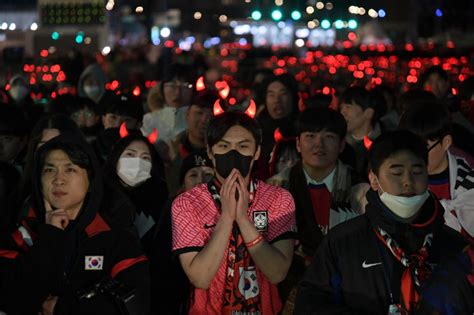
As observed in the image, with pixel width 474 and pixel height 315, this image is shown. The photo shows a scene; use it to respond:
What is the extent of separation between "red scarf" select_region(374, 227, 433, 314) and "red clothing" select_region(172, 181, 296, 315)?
1.06 meters

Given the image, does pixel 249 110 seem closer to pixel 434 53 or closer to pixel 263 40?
pixel 434 53

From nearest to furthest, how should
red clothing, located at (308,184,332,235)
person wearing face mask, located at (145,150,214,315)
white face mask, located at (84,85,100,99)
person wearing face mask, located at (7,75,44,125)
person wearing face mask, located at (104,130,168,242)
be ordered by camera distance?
person wearing face mask, located at (145,150,214,315) → red clothing, located at (308,184,332,235) → person wearing face mask, located at (104,130,168,242) → person wearing face mask, located at (7,75,44,125) → white face mask, located at (84,85,100,99)

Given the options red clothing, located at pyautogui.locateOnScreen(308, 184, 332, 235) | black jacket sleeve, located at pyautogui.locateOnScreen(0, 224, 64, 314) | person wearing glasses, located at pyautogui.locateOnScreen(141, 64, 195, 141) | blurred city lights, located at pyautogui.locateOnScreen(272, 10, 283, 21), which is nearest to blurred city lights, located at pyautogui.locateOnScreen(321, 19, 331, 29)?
blurred city lights, located at pyautogui.locateOnScreen(272, 10, 283, 21)

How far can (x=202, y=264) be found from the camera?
18.9 feet

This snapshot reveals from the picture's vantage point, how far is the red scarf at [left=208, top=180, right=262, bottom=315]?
597 centimetres

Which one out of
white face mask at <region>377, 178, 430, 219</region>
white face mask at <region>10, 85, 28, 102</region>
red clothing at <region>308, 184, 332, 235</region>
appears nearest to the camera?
white face mask at <region>377, 178, 430, 219</region>

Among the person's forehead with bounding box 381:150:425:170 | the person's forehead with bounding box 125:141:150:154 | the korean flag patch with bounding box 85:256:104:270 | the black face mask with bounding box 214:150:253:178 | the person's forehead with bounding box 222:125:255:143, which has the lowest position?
the korean flag patch with bounding box 85:256:104:270

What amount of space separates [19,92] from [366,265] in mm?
11960

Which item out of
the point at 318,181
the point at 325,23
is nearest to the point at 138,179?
the point at 318,181

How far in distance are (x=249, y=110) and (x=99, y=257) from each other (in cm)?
151

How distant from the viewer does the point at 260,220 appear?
6066 millimetres

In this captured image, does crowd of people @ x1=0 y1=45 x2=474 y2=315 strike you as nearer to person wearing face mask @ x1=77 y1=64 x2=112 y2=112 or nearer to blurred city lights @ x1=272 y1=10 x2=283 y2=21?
person wearing face mask @ x1=77 y1=64 x2=112 y2=112

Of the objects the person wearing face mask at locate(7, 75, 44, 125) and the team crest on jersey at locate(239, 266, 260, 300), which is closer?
the team crest on jersey at locate(239, 266, 260, 300)

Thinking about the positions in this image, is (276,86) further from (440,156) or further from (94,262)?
(94,262)
